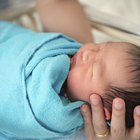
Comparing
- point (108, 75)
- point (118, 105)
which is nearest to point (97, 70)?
point (108, 75)

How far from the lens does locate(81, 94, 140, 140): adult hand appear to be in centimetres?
74

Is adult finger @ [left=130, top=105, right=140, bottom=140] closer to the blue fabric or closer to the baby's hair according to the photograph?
the baby's hair

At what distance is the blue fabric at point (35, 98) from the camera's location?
0.81 m

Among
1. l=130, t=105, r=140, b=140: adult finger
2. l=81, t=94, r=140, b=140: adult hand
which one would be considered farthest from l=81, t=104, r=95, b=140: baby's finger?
l=130, t=105, r=140, b=140: adult finger

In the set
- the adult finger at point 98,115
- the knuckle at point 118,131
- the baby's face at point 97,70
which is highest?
the baby's face at point 97,70

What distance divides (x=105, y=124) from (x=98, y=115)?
0.14ft

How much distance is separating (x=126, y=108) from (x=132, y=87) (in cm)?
6

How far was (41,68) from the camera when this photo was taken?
85 centimetres

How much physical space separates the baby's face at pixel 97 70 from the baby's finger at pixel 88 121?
0.03 metres

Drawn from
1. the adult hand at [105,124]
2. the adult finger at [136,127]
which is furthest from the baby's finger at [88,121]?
the adult finger at [136,127]

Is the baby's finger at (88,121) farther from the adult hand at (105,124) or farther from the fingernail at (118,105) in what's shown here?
the fingernail at (118,105)

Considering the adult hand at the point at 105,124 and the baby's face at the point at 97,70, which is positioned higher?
the baby's face at the point at 97,70

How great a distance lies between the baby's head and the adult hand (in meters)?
0.03

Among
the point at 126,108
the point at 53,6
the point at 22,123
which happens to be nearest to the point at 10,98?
the point at 22,123
